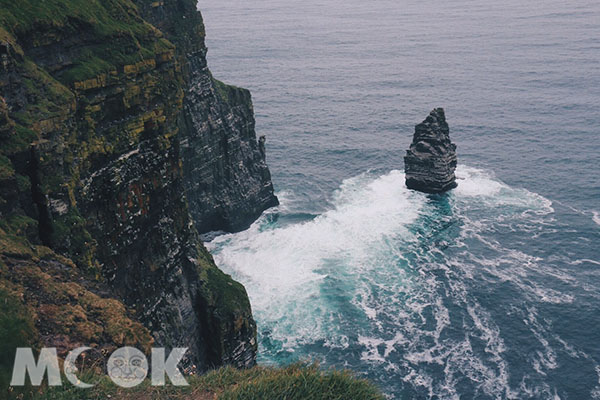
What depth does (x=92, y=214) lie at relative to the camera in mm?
35531

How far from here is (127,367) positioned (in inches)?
991

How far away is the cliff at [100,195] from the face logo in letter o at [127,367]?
1.98 ft

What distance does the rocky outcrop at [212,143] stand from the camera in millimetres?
75125

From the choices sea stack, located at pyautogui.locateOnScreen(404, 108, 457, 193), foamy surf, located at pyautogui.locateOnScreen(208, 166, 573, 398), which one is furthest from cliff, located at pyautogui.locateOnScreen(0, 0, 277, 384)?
sea stack, located at pyautogui.locateOnScreen(404, 108, 457, 193)

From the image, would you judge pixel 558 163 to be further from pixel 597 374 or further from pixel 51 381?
pixel 51 381

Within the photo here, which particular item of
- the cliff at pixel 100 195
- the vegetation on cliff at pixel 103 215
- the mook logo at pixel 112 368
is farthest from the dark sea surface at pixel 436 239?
the mook logo at pixel 112 368

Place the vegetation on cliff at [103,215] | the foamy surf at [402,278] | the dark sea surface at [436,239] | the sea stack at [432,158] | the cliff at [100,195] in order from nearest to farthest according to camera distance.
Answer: the vegetation on cliff at [103,215]
the cliff at [100,195]
the foamy surf at [402,278]
the dark sea surface at [436,239]
the sea stack at [432,158]

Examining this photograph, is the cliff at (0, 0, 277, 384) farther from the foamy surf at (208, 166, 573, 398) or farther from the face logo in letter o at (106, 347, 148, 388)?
the foamy surf at (208, 166, 573, 398)

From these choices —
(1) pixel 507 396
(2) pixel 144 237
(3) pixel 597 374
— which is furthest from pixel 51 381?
(3) pixel 597 374

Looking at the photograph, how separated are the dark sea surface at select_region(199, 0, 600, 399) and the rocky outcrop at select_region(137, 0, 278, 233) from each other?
13.3 ft

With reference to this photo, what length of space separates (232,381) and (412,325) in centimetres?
3996

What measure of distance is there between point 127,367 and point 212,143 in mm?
60205

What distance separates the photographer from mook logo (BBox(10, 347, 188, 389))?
2117 cm

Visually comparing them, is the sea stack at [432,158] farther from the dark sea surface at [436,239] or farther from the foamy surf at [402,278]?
the dark sea surface at [436,239]
